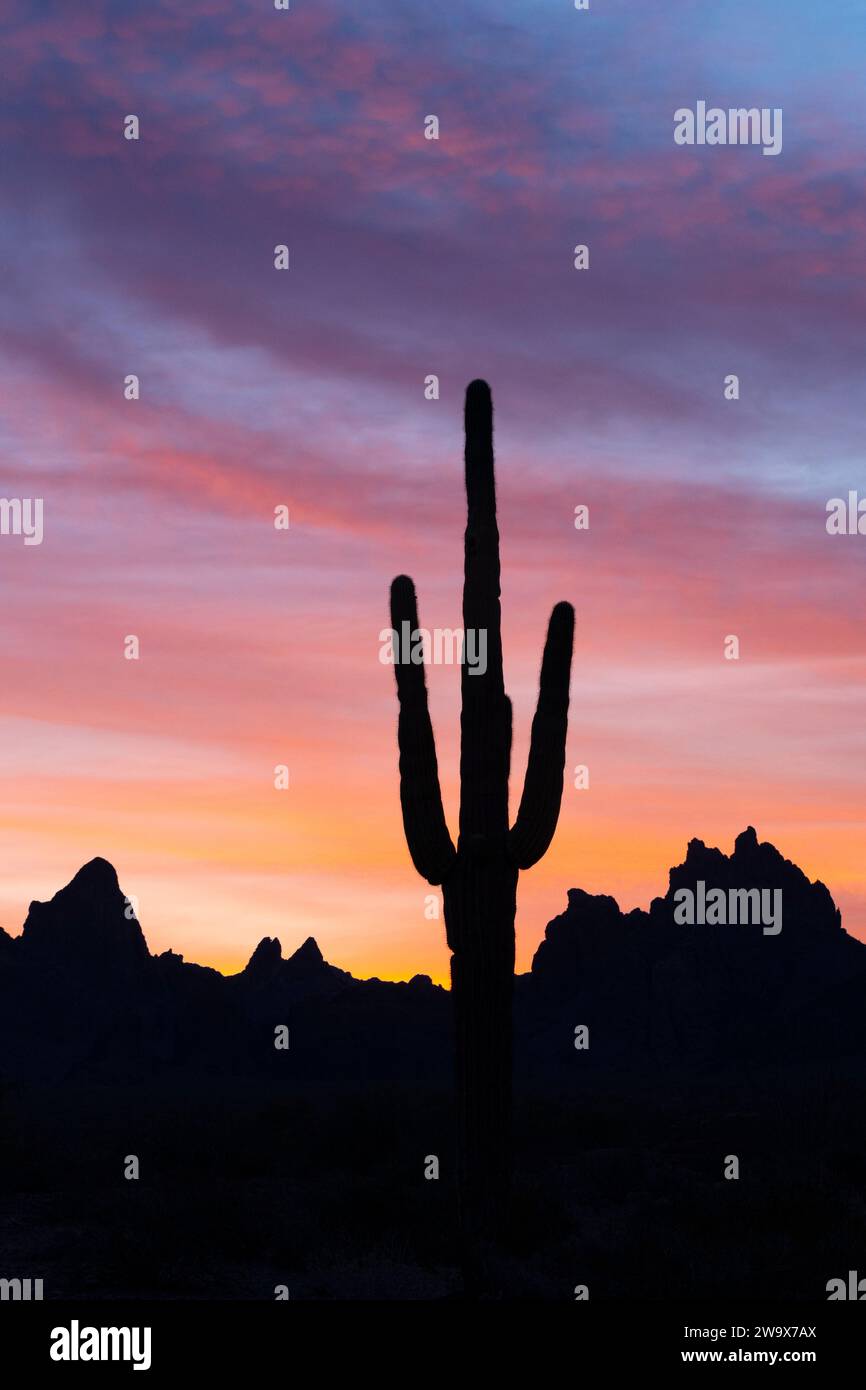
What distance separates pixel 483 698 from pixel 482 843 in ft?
4.93

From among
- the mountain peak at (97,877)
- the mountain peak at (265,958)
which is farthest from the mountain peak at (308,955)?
the mountain peak at (97,877)

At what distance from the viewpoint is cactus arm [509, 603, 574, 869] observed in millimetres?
15750

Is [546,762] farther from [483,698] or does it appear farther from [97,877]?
[97,877]

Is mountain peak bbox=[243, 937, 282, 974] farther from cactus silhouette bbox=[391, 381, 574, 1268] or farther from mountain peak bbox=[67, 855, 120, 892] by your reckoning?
cactus silhouette bbox=[391, 381, 574, 1268]

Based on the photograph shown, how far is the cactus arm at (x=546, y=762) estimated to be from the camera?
51.7 feet

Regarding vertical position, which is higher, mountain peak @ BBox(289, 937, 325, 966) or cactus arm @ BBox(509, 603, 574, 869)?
mountain peak @ BBox(289, 937, 325, 966)

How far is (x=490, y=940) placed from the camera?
15.7 meters

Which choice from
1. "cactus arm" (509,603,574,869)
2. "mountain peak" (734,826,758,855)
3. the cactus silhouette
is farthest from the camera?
"mountain peak" (734,826,758,855)

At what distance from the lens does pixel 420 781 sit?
52.0 ft

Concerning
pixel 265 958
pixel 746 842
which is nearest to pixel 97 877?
pixel 265 958

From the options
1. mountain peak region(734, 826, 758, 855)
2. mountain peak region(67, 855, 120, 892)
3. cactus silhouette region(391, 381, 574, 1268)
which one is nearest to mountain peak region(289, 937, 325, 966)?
mountain peak region(67, 855, 120, 892)

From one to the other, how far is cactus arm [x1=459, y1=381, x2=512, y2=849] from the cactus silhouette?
11 mm
